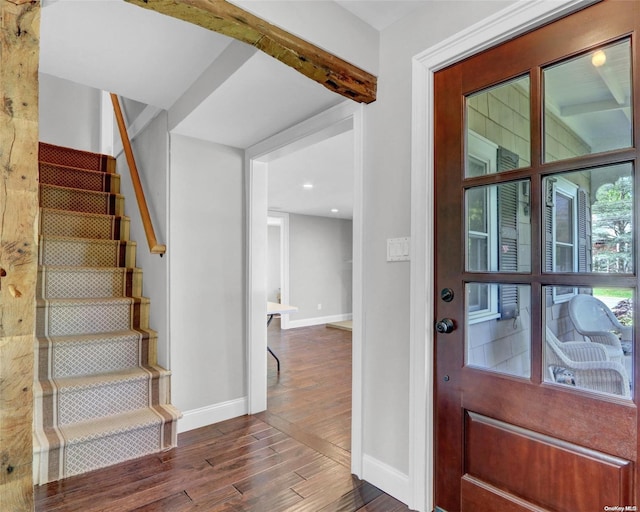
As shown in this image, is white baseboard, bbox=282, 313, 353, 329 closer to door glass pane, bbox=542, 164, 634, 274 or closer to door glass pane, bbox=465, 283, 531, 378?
door glass pane, bbox=465, 283, 531, 378

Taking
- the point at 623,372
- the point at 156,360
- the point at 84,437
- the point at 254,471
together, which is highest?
the point at 623,372

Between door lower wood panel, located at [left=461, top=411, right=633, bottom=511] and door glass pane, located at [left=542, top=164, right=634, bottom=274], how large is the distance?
0.53 metres

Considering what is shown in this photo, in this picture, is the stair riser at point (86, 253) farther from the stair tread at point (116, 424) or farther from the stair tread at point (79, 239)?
the stair tread at point (116, 424)

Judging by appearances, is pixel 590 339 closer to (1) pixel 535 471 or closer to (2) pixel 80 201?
(1) pixel 535 471

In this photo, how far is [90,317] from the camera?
100 inches

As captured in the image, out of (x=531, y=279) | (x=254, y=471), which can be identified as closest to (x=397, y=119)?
(x=531, y=279)

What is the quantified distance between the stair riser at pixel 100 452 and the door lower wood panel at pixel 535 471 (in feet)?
5.68

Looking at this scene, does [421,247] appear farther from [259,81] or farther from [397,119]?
[259,81]

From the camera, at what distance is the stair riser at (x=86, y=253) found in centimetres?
272

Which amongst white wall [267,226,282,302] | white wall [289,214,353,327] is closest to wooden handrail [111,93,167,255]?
white wall [289,214,353,327]

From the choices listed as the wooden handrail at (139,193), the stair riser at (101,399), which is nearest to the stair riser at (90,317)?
the stair riser at (101,399)

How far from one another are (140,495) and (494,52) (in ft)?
8.31

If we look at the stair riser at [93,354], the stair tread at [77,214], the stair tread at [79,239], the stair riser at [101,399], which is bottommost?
the stair riser at [101,399]

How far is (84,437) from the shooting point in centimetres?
197
